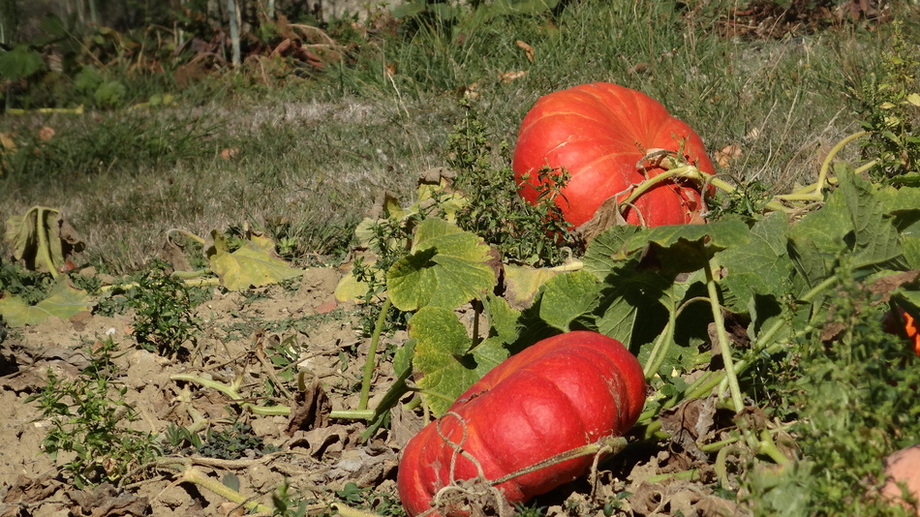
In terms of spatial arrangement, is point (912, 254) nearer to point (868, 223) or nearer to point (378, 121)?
point (868, 223)

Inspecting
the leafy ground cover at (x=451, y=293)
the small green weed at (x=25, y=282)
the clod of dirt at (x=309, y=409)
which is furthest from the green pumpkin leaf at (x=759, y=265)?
the small green weed at (x=25, y=282)

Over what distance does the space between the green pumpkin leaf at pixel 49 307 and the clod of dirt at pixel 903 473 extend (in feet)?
8.91

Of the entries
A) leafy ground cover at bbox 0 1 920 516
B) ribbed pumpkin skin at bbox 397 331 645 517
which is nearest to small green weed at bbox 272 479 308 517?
leafy ground cover at bbox 0 1 920 516

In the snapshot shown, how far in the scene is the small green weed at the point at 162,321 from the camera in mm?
3018

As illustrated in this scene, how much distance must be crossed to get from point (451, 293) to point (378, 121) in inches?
128

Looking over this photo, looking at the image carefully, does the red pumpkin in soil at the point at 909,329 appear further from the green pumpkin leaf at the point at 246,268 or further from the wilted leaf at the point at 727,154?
the green pumpkin leaf at the point at 246,268

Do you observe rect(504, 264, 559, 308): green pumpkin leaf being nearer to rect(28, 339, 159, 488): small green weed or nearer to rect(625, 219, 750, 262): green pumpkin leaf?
rect(625, 219, 750, 262): green pumpkin leaf

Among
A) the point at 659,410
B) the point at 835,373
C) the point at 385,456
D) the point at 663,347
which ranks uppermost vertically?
the point at 835,373

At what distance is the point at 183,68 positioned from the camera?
742 centimetres

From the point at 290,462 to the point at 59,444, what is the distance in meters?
0.60

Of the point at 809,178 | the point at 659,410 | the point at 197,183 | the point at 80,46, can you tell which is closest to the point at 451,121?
the point at 197,183

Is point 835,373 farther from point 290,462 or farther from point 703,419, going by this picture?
point 290,462

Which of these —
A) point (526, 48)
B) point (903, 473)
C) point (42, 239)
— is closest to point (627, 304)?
point (903, 473)

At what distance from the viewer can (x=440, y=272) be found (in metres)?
2.62
